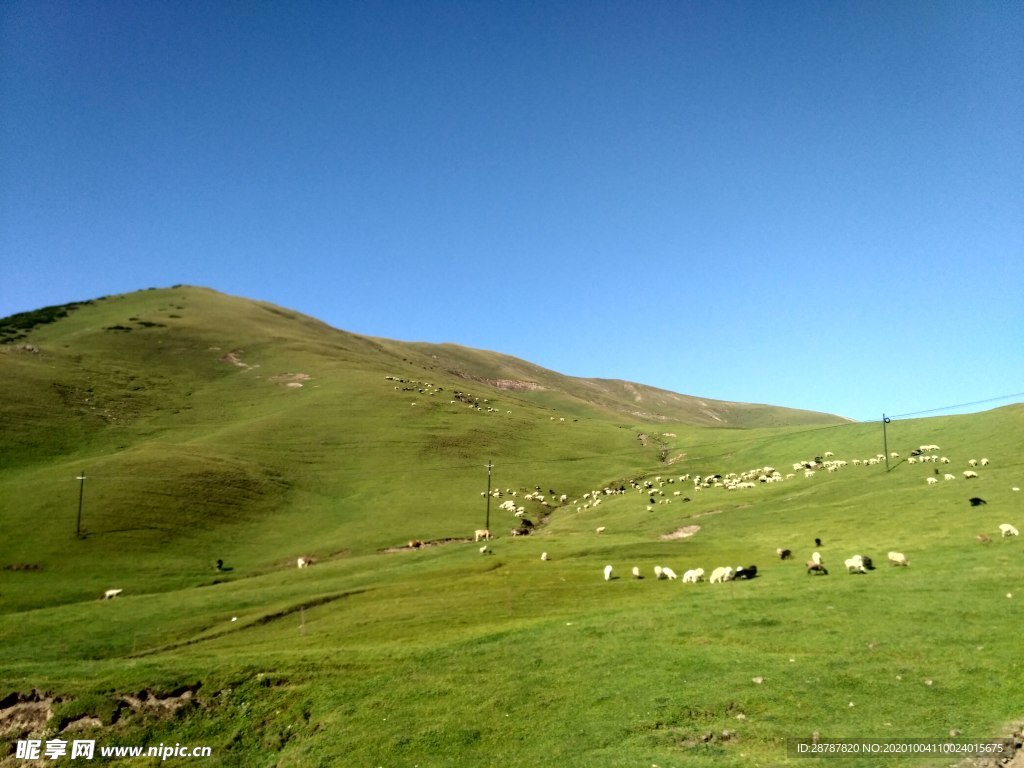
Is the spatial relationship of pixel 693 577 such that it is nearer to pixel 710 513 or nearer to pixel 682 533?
pixel 682 533

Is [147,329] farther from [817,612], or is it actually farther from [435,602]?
[817,612]

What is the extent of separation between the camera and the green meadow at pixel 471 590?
19875 millimetres

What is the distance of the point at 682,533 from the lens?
59.7m

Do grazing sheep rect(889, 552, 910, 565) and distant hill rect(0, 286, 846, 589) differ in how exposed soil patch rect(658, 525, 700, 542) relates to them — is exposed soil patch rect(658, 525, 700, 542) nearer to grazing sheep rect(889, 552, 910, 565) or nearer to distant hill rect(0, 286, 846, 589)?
grazing sheep rect(889, 552, 910, 565)

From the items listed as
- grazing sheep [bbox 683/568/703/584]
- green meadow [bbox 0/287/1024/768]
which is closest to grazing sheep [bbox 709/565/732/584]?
grazing sheep [bbox 683/568/703/584]

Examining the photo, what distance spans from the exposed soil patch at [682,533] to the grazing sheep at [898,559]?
2453 centimetres

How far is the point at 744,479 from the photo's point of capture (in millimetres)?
80875

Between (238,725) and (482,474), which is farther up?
(482,474)

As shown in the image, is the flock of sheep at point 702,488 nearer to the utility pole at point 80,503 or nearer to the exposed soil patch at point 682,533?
the exposed soil patch at point 682,533

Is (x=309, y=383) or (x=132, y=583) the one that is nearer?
(x=132, y=583)

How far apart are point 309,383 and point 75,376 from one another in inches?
1651

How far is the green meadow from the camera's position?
782 inches

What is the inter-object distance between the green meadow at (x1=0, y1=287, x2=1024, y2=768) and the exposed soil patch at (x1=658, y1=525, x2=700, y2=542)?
3.08 ft

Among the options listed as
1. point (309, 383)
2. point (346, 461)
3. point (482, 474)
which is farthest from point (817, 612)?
point (309, 383)
